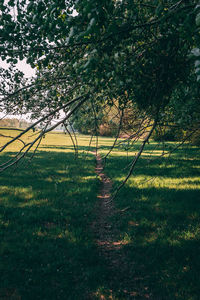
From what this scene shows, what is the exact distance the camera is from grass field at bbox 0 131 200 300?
344 centimetres

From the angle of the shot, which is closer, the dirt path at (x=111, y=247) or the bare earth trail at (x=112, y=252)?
the bare earth trail at (x=112, y=252)

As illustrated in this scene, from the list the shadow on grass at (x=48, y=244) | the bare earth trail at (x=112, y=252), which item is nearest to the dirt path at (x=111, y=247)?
the bare earth trail at (x=112, y=252)

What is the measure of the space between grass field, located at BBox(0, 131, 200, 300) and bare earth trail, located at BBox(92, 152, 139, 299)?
24 millimetres

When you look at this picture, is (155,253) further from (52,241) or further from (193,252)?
(52,241)

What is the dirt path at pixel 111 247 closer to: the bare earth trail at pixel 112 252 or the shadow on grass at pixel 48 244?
the bare earth trail at pixel 112 252

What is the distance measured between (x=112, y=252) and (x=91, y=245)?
454 millimetres

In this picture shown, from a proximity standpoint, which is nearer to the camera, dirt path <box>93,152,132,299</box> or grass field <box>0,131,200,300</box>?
grass field <box>0,131,200,300</box>

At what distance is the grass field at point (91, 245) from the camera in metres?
3.44

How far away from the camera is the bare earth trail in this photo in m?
3.43

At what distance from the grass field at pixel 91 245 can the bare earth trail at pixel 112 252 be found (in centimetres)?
2

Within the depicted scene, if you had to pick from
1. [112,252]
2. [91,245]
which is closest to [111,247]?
[112,252]

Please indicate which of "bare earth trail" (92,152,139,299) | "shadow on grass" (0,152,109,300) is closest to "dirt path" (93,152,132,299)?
"bare earth trail" (92,152,139,299)

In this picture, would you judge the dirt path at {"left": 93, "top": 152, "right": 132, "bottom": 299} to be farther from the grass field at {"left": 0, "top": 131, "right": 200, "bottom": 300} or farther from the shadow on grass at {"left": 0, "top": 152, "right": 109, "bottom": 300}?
the shadow on grass at {"left": 0, "top": 152, "right": 109, "bottom": 300}

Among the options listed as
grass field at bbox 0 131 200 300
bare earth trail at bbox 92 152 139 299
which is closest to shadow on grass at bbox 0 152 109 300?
grass field at bbox 0 131 200 300
